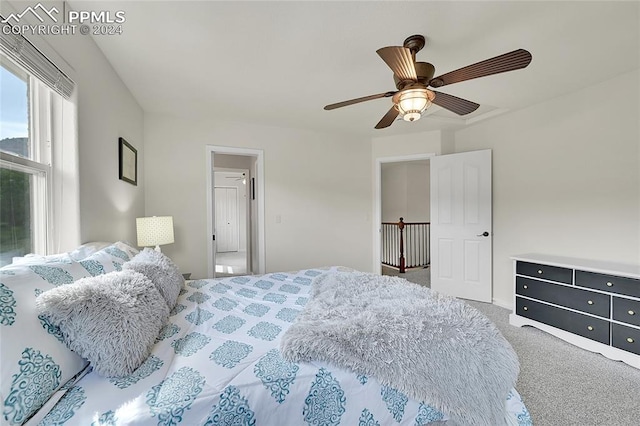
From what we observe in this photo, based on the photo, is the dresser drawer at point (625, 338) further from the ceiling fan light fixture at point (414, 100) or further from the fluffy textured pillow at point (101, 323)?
the fluffy textured pillow at point (101, 323)

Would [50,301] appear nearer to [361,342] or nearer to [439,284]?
[361,342]

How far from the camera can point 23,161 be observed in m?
1.31

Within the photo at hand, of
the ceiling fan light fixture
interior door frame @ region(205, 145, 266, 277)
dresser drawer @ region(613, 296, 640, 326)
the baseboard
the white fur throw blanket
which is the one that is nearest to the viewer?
the white fur throw blanket

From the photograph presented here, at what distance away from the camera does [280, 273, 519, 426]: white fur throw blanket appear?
1034mm

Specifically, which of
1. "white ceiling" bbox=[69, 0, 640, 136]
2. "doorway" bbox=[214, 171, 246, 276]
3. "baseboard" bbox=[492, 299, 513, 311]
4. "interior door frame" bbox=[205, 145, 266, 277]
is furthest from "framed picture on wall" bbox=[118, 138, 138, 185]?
"doorway" bbox=[214, 171, 246, 276]

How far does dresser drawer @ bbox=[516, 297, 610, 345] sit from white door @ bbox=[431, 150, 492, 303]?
2.56ft

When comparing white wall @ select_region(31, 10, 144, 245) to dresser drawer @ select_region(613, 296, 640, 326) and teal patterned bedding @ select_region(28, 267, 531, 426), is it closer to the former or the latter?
A: teal patterned bedding @ select_region(28, 267, 531, 426)

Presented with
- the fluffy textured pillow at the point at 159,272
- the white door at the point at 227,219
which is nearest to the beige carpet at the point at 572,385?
the fluffy textured pillow at the point at 159,272

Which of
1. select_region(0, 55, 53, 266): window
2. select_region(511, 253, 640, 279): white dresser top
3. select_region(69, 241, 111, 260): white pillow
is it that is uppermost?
select_region(0, 55, 53, 266): window

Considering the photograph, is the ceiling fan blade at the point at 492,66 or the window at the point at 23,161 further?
the ceiling fan blade at the point at 492,66

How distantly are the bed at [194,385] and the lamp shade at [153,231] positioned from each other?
52.3 inches

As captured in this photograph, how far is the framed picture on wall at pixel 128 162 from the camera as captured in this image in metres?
2.33

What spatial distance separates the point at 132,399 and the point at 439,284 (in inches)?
150

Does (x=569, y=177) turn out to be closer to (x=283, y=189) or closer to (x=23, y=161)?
(x=283, y=189)
